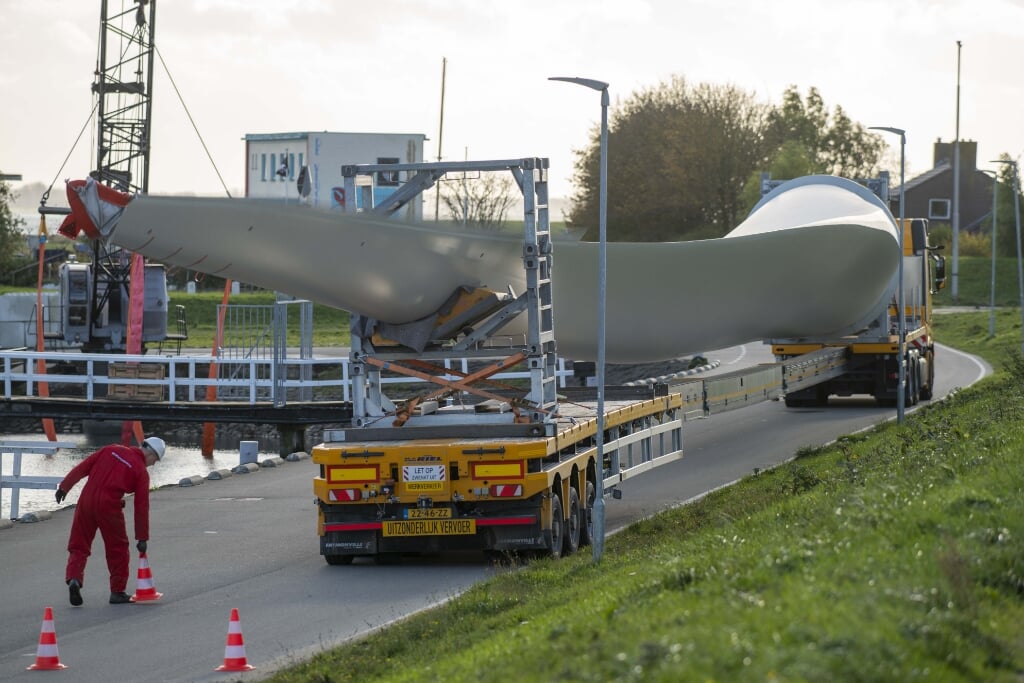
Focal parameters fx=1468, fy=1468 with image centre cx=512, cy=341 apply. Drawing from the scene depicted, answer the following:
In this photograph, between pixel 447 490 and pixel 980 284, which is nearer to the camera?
pixel 447 490

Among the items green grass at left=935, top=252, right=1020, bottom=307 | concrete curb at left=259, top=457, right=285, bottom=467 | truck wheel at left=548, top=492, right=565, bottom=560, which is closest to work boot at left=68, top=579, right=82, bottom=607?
truck wheel at left=548, top=492, right=565, bottom=560

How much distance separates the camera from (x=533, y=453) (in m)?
14.2

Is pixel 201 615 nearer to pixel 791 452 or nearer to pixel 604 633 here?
pixel 604 633

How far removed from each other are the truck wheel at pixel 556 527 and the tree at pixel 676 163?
235 feet

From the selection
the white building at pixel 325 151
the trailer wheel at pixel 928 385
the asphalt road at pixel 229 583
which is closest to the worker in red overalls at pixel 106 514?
the asphalt road at pixel 229 583

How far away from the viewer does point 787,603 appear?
24.7 ft

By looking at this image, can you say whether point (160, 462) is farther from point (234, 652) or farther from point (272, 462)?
point (234, 652)

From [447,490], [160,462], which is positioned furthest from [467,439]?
[160,462]

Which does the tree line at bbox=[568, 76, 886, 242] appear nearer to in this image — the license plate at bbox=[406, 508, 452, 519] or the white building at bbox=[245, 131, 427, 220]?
the white building at bbox=[245, 131, 427, 220]

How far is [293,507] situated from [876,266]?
408 inches

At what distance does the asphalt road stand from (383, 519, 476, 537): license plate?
0.42m

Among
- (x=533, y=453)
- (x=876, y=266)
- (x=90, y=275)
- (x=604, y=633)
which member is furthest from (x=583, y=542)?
(x=90, y=275)

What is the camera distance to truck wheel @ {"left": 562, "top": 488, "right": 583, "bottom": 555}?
49.9 feet

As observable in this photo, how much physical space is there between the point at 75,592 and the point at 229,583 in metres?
1.64
